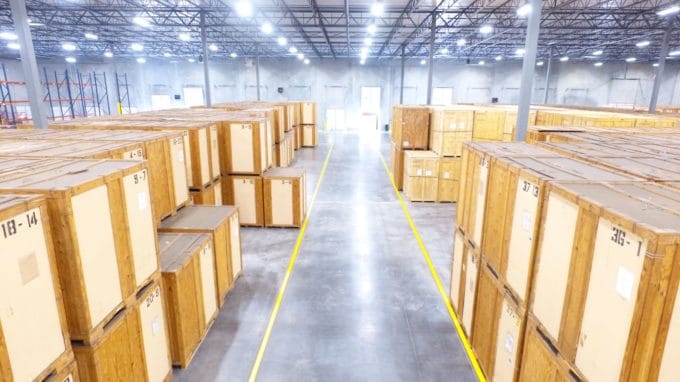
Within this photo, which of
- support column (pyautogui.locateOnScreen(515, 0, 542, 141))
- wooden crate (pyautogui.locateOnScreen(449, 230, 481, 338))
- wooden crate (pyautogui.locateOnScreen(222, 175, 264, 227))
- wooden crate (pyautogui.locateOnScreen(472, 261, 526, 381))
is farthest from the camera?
wooden crate (pyautogui.locateOnScreen(222, 175, 264, 227))

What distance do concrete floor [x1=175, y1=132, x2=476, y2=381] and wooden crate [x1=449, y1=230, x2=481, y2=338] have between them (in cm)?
31

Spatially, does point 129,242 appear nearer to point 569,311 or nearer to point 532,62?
point 569,311

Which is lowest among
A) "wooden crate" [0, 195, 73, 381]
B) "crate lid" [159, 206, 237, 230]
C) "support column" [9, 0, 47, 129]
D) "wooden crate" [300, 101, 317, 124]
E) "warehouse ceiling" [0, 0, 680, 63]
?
"crate lid" [159, 206, 237, 230]

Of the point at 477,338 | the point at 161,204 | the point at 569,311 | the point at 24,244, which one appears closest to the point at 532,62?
the point at 477,338

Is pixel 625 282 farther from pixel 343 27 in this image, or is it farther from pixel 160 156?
pixel 343 27

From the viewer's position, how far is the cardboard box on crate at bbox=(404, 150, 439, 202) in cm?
1210

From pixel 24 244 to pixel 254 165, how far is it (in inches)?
281

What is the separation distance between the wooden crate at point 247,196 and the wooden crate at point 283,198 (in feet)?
0.49

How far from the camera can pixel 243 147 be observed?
31.0 feet

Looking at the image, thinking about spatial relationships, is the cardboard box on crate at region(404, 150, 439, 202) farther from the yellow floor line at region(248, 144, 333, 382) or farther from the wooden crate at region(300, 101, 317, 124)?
the wooden crate at region(300, 101, 317, 124)

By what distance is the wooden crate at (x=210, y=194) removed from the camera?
7.95 meters

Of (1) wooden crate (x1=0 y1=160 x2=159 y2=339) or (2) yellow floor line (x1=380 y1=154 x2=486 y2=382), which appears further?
(2) yellow floor line (x1=380 y1=154 x2=486 y2=382)

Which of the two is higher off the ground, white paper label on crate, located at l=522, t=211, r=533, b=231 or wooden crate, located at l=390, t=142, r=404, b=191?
white paper label on crate, located at l=522, t=211, r=533, b=231

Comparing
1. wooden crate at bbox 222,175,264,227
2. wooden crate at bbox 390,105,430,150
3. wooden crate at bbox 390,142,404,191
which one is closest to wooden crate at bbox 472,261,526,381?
wooden crate at bbox 222,175,264,227
